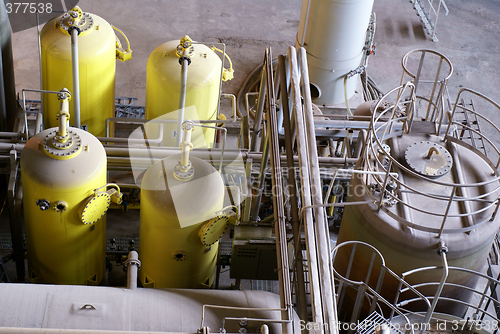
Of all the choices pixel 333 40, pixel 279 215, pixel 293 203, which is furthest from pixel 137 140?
pixel 333 40

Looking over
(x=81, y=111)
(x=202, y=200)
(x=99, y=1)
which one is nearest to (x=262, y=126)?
(x=202, y=200)

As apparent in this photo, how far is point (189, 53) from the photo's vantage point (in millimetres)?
8461

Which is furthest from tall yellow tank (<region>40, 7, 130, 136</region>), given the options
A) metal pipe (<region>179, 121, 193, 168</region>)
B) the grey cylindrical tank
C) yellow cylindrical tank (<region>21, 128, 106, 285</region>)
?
the grey cylindrical tank

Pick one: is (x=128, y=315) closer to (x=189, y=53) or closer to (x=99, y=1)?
(x=189, y=53)

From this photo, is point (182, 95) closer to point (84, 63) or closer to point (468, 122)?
point (84, 63)

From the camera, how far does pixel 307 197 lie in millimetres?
5387

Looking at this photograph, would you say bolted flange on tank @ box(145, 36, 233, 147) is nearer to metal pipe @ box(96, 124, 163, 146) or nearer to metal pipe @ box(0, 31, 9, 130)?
metal pipe @ box(96, 124, 163, 146)

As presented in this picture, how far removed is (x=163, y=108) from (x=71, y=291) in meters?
3.76

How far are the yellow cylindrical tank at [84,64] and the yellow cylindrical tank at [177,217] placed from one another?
257 centimetres

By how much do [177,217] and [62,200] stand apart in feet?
4.90

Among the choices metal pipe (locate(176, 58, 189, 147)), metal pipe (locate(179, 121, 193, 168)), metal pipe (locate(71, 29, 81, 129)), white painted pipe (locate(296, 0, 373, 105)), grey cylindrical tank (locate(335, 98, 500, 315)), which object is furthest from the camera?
white painted pipe (locate(296, 0, 373, 105))

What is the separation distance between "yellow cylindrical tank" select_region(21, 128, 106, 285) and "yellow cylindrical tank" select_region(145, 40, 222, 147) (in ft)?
6.26

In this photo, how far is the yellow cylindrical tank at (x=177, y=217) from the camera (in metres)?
6.63

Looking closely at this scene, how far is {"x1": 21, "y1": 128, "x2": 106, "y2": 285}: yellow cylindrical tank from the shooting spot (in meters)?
6.59
